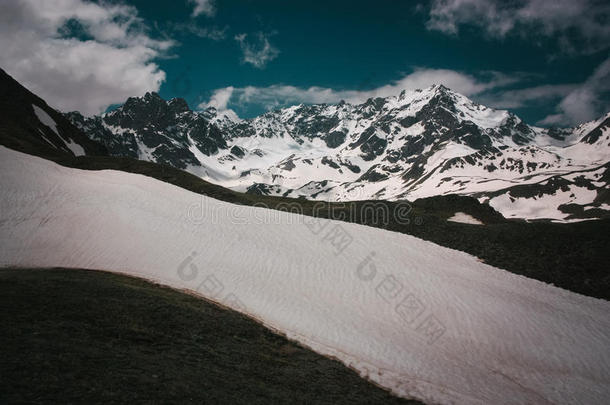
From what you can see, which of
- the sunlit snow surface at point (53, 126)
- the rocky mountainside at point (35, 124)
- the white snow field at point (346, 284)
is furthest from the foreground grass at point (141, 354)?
the sunlit snow surface at point (53, 126)

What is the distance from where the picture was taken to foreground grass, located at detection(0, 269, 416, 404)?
32.5ft

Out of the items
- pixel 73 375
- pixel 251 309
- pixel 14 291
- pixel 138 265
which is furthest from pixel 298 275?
pixel 73 375

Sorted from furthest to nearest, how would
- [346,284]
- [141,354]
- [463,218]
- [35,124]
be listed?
[35,124] → [463,218] → [346,284] → [141,354]

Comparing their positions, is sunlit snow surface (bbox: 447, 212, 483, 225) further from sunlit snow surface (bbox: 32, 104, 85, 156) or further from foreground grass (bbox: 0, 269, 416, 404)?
sunlit snow surface (bbox: 32, 104, 85, 156)

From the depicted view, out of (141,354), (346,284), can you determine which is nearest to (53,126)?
(346,284)

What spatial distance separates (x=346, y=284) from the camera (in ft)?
97.2

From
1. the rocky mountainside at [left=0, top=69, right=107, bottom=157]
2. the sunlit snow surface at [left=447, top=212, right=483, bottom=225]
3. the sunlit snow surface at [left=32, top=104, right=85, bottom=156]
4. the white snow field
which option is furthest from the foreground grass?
the sunlit snow surface at [left=32, top=104, right=85, bottom=156]

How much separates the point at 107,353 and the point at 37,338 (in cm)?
219

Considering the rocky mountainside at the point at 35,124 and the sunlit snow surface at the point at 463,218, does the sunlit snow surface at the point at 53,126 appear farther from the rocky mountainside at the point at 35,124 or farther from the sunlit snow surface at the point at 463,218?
the sunlit snow surface at the point at 463,218

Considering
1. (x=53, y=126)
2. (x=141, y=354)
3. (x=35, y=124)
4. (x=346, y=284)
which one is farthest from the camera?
(x=53, y=126)

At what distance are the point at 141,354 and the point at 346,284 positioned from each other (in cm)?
1907

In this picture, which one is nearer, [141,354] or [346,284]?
[141,354]

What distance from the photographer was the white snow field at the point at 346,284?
19.2 metres

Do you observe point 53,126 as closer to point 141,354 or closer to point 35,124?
point 35,124
